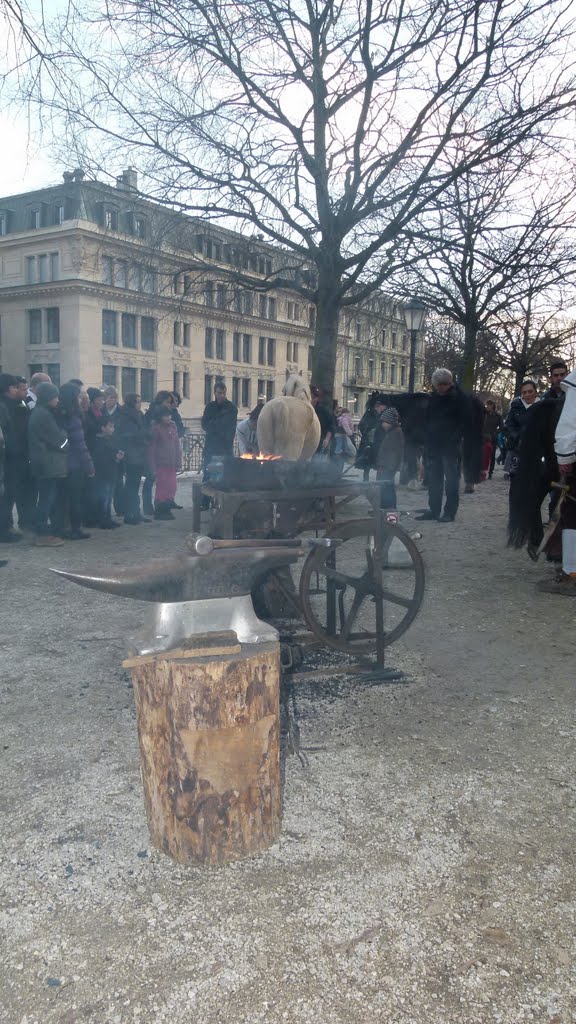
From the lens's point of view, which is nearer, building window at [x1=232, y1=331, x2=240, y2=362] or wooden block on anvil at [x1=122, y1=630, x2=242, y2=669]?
wooden block on anvil at [x1=122, y1=630, x2=242, y2=669]

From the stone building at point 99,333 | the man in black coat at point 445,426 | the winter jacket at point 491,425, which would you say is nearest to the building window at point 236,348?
the stone building at point 99,333

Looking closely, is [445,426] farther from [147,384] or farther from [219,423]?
[147,384]

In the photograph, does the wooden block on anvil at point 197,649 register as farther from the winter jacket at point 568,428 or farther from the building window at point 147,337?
the building window at point 147,337

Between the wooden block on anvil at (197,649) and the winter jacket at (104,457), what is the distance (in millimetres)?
6920

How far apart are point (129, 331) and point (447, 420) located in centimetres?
4133

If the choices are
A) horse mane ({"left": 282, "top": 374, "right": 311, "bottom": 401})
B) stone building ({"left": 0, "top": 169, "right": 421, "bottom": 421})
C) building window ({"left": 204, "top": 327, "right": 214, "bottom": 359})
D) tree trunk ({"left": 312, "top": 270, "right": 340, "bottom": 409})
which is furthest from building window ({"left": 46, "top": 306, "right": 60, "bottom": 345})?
horse mane ({"left": 282, "top": 374, "right": 311, "bottom": 401})

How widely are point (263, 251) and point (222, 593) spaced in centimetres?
1175

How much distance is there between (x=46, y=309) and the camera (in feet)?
152

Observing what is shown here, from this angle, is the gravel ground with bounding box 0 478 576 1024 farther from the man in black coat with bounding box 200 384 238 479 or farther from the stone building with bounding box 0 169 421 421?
the stone building with bounding box 0 169 421 421

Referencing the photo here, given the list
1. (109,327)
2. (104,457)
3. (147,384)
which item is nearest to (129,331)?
(109,327)

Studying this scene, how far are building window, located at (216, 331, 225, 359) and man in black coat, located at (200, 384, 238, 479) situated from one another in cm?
4419

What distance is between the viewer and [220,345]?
55031 millimetres

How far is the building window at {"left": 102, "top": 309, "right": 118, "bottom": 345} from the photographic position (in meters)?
46.6

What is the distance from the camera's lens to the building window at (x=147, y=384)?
4925 cm
